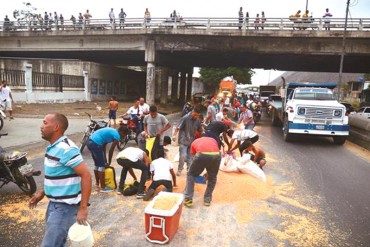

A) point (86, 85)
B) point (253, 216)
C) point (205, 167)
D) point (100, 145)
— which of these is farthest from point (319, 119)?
point (86, 85)

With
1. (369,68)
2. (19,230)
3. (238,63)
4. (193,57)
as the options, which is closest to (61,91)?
(193,57)

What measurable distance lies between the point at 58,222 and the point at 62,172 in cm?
50

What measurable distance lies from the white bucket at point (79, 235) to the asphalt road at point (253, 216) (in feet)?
4.52

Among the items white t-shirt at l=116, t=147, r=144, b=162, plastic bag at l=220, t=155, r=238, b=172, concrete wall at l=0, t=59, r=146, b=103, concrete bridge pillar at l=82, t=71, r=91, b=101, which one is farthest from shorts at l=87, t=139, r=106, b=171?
concrete bridge pillar at l=82, t=71, r=91, b=101

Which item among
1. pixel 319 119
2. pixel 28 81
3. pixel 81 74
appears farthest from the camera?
pixel 81 74

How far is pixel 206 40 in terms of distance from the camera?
76.2 ft

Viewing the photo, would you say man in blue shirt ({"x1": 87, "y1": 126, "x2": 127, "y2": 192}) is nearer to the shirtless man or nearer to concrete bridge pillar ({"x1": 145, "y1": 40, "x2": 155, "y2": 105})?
the shirtless man

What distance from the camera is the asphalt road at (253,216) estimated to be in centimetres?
423

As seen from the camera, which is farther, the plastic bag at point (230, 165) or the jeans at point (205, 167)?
the plastic bag at point (230, 165)

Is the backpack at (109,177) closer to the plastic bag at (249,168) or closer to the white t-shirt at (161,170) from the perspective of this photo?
the white t-shirt at (161,170)

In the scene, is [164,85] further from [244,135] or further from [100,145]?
[100,145]

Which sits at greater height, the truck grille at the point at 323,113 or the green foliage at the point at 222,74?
the green foliage at the point at 222,74

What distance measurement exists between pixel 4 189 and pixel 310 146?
1073 centimetres

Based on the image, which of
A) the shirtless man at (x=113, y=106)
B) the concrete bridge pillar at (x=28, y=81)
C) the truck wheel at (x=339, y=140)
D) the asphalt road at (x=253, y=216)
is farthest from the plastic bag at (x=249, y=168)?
the concrete bridge pillar at (x=28, y=81)
